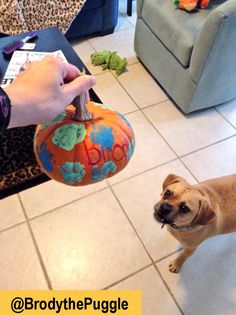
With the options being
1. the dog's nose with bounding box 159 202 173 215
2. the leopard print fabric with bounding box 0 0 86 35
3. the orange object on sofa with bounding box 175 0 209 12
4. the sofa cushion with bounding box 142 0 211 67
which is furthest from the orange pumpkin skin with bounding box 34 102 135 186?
the leopard print fabric with bounding box 0 0 86 35

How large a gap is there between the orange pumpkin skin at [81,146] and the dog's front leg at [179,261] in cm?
71

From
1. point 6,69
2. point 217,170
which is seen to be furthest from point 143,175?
point 6,69

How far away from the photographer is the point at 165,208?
3.21ft

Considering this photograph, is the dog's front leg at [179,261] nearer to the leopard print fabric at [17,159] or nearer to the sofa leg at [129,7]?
the leopard print fabric at [17,159]

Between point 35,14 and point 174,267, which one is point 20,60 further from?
point 174,267

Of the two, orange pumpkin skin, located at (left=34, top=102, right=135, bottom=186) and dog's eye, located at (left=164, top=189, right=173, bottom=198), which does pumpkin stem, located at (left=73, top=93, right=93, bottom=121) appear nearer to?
orange pumpkin skin, located at (left=34, top=102, right=135, bottom=186)

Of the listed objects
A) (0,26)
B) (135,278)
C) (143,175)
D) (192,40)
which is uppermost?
(192,40)

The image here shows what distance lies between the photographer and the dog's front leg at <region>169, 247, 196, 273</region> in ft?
3.98

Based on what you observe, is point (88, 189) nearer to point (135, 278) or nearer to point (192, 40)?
point (135, 278)

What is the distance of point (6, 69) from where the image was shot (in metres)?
1.50

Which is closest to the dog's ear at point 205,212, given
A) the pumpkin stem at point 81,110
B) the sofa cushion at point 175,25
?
the pumpkin stem at point 81,110

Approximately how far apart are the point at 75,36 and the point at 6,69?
3.25 feet

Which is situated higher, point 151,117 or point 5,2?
point 5,2

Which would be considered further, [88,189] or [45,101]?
[88,189]
